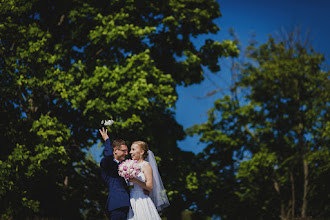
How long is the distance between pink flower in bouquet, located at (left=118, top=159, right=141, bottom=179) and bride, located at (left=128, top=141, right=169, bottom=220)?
196 millimetres

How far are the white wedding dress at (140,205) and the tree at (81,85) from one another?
7.04 meters

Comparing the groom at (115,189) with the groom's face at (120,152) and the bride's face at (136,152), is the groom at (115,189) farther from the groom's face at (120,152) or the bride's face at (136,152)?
the bride's face at (136,152)

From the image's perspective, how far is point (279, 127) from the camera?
2936 cm

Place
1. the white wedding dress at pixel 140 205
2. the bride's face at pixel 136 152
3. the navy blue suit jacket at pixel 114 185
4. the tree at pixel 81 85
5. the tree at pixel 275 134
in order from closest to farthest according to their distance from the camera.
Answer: the navy blue suit jacket at pixel 114 185 → the white wedding dress at pixel 140 205 → the bride's face at pixel 136 152 → the tree at pixel 81 85 → the tree at pixel 275 134

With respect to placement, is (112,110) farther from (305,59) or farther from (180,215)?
(305,59)

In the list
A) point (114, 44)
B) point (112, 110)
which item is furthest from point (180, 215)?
point (114, 44)

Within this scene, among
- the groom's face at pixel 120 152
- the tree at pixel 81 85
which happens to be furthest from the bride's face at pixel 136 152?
the tree at pixel 81 85

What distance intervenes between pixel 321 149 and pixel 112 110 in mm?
17585

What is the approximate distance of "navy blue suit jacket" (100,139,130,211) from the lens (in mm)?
7241

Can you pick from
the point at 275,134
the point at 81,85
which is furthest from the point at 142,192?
the point at 275,134

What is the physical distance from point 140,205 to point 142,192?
1.00ft

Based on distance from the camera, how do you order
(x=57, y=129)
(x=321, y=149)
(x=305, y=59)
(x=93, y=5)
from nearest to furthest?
(x=57, y=129)
(x=93, y=5)
(x=321, y=149)
(x=305, y=59)

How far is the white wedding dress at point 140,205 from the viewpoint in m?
7.61

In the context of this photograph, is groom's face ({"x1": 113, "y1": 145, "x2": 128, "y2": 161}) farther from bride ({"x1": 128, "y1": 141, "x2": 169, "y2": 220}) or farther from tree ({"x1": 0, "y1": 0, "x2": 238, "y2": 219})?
tree ({"x1": 0, "y1": 0, "x2": 238, "y2": 219})
